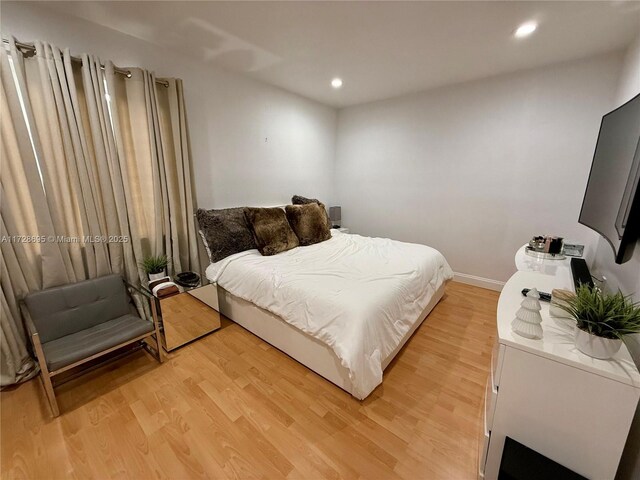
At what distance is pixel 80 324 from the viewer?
1828 mm

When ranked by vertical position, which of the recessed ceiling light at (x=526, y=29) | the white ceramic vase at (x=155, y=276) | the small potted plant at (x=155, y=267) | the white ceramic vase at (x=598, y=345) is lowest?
the white ceramic vase at (x=155, y=276)

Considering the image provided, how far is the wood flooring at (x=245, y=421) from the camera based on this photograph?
128cm

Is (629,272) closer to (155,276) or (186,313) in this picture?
(186,313)

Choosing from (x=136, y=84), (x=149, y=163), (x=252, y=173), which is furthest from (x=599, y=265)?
(x=136, y=84)

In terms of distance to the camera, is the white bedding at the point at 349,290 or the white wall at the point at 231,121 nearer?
the white bedding at the point at 349,290

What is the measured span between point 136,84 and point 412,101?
3.19m

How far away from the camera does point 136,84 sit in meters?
2.13

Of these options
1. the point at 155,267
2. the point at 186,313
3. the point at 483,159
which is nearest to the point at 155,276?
the point at 155,267

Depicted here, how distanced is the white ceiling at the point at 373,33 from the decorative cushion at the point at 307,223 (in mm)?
1543

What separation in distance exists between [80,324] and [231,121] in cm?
240

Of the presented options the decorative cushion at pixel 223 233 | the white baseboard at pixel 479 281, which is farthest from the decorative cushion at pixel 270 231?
the white baseboard at pixel 479 281

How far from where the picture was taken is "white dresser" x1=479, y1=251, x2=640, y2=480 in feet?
2.89

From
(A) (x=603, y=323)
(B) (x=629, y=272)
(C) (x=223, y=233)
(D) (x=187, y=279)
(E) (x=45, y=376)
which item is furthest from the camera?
(C) (x=223, y=233)

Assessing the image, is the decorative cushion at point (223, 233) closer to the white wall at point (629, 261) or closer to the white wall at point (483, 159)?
the white wall at point (483, 159)
